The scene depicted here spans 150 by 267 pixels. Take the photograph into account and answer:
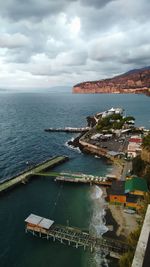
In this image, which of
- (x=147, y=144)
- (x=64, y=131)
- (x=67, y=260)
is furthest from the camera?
(x=64, y=131)

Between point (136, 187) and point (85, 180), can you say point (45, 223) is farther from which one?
point (136, 187)

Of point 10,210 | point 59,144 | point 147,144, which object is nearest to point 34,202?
point 10,210

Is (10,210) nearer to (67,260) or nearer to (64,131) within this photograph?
(67,260)

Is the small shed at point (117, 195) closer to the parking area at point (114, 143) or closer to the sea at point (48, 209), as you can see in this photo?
the sea at point (48, 209)

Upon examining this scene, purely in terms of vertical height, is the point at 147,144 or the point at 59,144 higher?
the point at 147,144

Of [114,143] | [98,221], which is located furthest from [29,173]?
[114,143]

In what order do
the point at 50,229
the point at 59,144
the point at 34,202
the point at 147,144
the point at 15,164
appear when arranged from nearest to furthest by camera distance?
the point at 50,229 < the point at 34,202 < the point at 147,144 < the point at 15,164 < the point at 59,144

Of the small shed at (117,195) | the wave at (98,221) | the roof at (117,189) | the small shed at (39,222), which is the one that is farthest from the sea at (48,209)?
the roof at (117,189)
